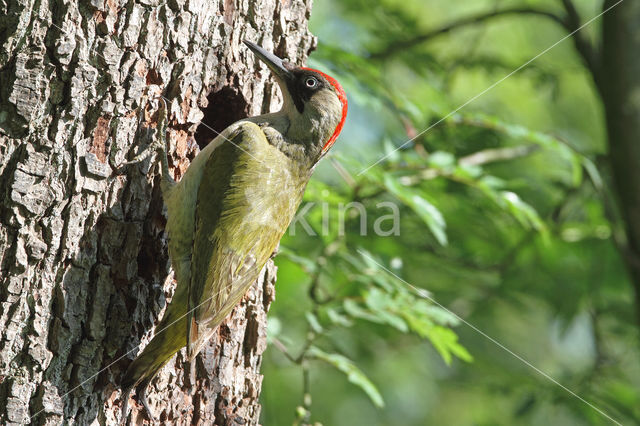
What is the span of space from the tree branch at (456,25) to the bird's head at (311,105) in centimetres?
200

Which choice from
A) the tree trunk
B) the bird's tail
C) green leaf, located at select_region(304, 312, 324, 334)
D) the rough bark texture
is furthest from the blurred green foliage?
the bird's tail

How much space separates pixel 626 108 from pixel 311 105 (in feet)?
10.4

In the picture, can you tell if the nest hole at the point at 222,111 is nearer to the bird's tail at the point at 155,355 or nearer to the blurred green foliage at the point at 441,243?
the blurred green foliage at the point at 441,243

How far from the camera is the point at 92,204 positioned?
2559 mm

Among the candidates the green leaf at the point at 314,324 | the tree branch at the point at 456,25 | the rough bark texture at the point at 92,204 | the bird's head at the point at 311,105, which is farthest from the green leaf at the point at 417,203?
the tree branch at the point at 456,25

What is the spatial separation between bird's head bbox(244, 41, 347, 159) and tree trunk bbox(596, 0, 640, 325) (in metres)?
2.96

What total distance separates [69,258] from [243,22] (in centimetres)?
134

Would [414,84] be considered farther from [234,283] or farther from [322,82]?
[234,283]

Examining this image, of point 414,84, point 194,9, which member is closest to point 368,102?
point 194,9

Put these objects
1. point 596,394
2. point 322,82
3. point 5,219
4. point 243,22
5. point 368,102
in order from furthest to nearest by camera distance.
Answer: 1. point 596,394
2. point 368,102
3. point 322,82
4. point 243,22
5. point 5,219

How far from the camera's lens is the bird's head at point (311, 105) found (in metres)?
3.27

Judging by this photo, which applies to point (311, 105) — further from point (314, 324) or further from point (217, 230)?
point (314, 324)

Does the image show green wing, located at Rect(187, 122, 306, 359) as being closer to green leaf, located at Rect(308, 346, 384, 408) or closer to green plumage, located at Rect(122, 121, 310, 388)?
green plumage, located at Rect(122, 121, 310, 388)

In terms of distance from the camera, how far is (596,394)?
4867mm
